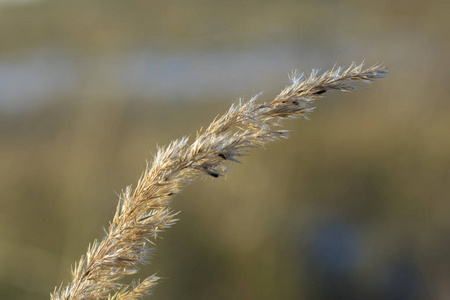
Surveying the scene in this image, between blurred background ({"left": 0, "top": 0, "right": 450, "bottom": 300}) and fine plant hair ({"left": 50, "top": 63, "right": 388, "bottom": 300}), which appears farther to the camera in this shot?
blurred background ({"left": 0, "top": 0, "right": 450, "bottom": 300})

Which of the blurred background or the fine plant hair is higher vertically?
the blurred background

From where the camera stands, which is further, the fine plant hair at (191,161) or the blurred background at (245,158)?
the blurred background at (245,158)

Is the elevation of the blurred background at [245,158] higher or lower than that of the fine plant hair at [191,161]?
higher

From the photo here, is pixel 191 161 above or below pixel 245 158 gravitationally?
below

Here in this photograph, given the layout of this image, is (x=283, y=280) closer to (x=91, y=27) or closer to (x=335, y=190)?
(x=335, y=190)
